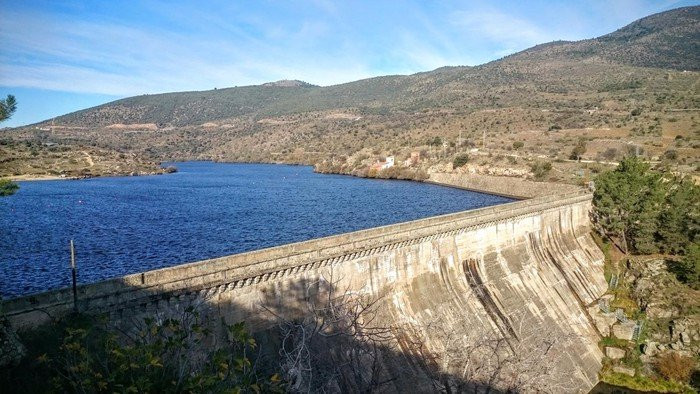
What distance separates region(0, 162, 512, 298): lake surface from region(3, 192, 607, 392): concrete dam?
1644cm

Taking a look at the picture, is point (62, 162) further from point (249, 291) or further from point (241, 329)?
point (241, 329)

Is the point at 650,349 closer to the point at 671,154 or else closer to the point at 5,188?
the point at 5,188

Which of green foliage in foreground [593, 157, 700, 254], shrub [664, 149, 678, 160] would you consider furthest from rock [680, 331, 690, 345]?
shrub [664, 149, 678, 160]

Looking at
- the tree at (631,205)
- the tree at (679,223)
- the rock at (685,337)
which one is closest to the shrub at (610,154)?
the tree at (631,205)

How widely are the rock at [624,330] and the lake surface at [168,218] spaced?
24.1 m

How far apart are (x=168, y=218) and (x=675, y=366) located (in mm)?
47460

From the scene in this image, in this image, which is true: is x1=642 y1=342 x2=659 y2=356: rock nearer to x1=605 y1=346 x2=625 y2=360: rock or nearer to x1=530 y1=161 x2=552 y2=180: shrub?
x1=605 y1=346 x2=625 y2=360: rock

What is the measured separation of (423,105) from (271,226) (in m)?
147

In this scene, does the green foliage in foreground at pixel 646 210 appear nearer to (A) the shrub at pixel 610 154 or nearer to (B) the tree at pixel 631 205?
(B) the tree at pixel 631 205

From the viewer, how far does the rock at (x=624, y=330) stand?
32.5 m

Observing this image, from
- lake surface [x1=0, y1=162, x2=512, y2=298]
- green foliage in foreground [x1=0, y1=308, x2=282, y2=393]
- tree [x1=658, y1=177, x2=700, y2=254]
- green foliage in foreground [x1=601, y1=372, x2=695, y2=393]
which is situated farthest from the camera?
tree [x1=658, y1=177, x2=700, y2=254]

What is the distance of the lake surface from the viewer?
34.1m

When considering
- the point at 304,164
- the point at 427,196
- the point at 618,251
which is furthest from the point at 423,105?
the point at 618,251

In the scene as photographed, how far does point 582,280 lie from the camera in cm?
3744
